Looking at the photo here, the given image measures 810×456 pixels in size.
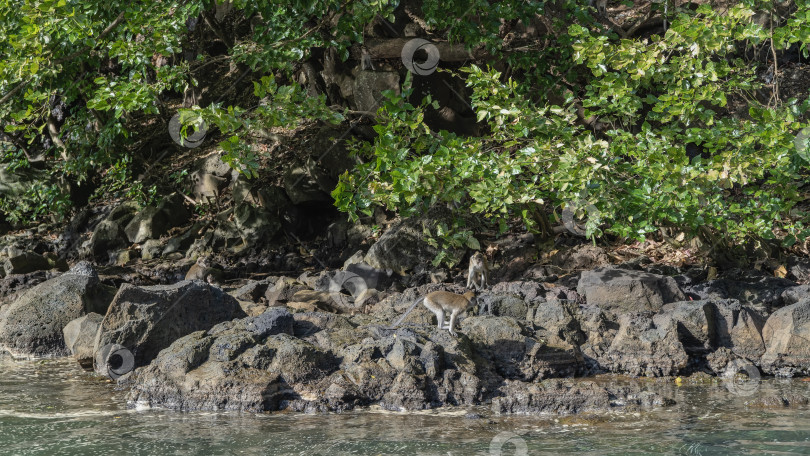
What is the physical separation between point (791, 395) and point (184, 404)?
17.9 ft

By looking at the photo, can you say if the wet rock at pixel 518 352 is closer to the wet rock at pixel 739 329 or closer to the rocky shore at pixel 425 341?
the rocky shore at pixel 425 341

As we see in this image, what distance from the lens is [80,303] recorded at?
1138cm

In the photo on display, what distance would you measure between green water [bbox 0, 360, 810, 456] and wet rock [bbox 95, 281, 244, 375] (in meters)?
1.28

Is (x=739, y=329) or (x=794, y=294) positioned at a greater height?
(x=794, y=294)

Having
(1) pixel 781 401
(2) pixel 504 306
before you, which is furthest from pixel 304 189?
(1) pixel 781 401

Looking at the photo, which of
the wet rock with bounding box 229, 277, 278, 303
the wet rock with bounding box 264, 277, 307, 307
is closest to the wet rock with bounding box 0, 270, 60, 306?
the wet rock with bounding box 229, 277, 278, 303

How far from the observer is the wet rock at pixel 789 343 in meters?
8.63

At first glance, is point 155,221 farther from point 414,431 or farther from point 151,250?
point 414,431

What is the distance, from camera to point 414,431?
6824 millimetres

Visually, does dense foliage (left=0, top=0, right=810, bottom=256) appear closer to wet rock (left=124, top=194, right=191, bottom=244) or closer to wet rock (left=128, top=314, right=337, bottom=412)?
wet rock (left=128, top=314, right=337, bottom=412)

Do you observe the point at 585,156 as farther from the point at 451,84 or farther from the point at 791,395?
the point at 451,84

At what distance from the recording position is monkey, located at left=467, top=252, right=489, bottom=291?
11.2 metres

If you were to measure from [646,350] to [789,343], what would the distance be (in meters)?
1.46

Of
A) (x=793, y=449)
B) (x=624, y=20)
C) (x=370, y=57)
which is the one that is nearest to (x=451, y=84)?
(x=370, y=57)
